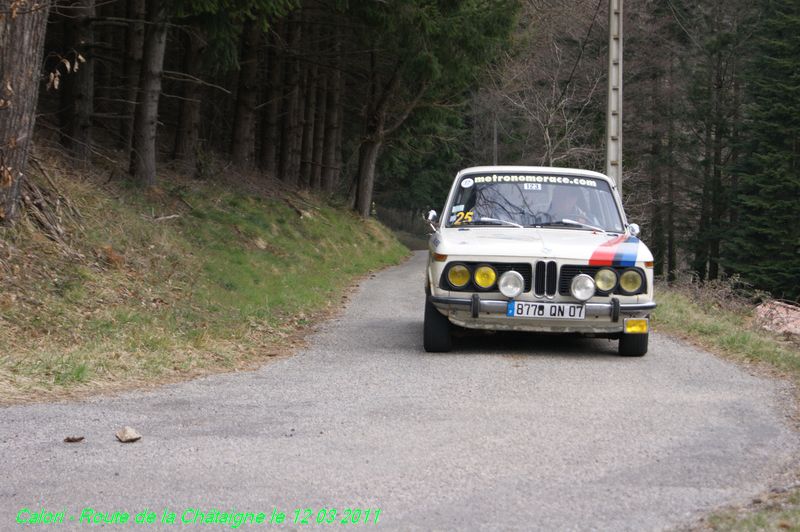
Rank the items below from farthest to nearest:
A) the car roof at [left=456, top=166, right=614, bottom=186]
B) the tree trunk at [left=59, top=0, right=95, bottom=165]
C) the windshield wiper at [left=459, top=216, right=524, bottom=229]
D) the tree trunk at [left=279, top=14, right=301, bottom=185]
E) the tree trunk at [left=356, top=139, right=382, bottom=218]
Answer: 1. the tree trunk at [left=356, top=139, right=382, bottom=218]
2. the tree trunk at [left=279, top=14, right=301, bottom=185]
3. the tree trunk at [left=59, top=0, right=95, bottom=165]
4. the car roof at [left=456, top=166, right=614, bottom=186]
5. the windshield wiper at [left=459, top=216, right=524, bottom=229]

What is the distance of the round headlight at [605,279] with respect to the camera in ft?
27.4

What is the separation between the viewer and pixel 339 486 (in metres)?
4.52

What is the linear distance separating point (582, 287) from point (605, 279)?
248 mm

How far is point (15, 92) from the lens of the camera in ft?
32.7

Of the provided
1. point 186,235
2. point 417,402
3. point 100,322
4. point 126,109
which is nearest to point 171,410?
point 417,402

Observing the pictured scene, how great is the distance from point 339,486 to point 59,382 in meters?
3.19

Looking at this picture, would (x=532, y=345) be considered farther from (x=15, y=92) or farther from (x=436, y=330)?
(x=15, y=92)

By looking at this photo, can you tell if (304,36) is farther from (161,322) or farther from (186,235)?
(161,322)

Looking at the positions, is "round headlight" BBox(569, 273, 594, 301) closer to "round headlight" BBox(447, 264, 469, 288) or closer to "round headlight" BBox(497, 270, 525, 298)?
"round headlight" BBox(497, 270, 525, 298)

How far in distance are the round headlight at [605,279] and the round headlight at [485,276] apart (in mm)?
933

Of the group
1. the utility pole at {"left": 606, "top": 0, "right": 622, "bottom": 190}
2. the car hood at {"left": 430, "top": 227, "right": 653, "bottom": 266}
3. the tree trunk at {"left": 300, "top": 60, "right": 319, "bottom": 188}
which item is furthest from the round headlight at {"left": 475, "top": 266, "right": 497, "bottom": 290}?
the tree trunk at {"left": 300, "top": 60, "right": 319, "bottom": 188}

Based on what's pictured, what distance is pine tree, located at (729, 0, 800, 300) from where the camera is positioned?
30500 mm

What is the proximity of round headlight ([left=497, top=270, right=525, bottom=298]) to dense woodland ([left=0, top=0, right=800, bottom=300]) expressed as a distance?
18.0 feet

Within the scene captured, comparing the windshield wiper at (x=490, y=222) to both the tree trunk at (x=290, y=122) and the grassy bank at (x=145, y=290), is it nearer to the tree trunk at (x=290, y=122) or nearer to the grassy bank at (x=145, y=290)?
the grassy bank at (x=145, y=290)
